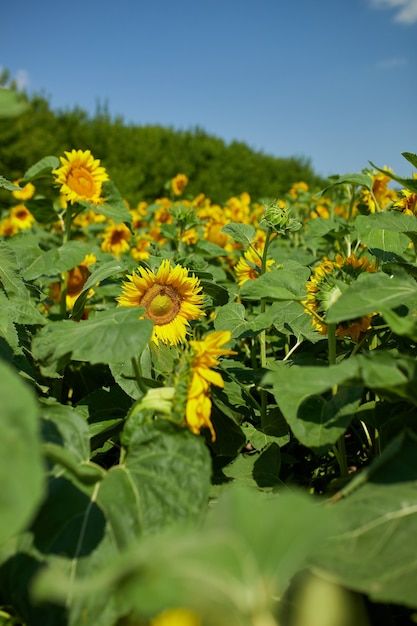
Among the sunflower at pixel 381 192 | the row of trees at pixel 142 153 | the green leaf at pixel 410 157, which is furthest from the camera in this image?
the row of trees at pixel 142 153

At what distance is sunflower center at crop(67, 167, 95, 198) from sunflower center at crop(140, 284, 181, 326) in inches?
32.2

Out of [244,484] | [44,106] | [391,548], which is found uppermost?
[44,106]

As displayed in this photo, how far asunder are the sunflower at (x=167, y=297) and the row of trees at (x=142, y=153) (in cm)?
737

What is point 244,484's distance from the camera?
40.4 inches

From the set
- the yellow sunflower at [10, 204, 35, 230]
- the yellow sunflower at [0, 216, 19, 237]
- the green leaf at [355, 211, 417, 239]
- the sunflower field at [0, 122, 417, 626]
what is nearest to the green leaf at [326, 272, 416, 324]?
the sunflower field at [0, 122, 417, 626]

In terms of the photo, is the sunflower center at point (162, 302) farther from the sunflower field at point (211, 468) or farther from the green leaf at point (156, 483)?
the green leaf at point (156, 483)

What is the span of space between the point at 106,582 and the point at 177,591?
55 mm

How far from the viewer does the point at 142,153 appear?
10.9m

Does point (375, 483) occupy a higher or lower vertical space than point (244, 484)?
higher

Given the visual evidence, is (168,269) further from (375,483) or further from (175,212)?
(175,212)

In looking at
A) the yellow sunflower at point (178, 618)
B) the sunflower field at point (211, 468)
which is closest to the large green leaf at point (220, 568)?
the sunflower field at point (211, 468)

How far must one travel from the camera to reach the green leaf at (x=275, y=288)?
1.07 m

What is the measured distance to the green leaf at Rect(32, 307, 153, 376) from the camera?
0.86 metres

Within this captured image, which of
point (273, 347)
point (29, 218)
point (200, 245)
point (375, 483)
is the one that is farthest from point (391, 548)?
point (29, 218)
